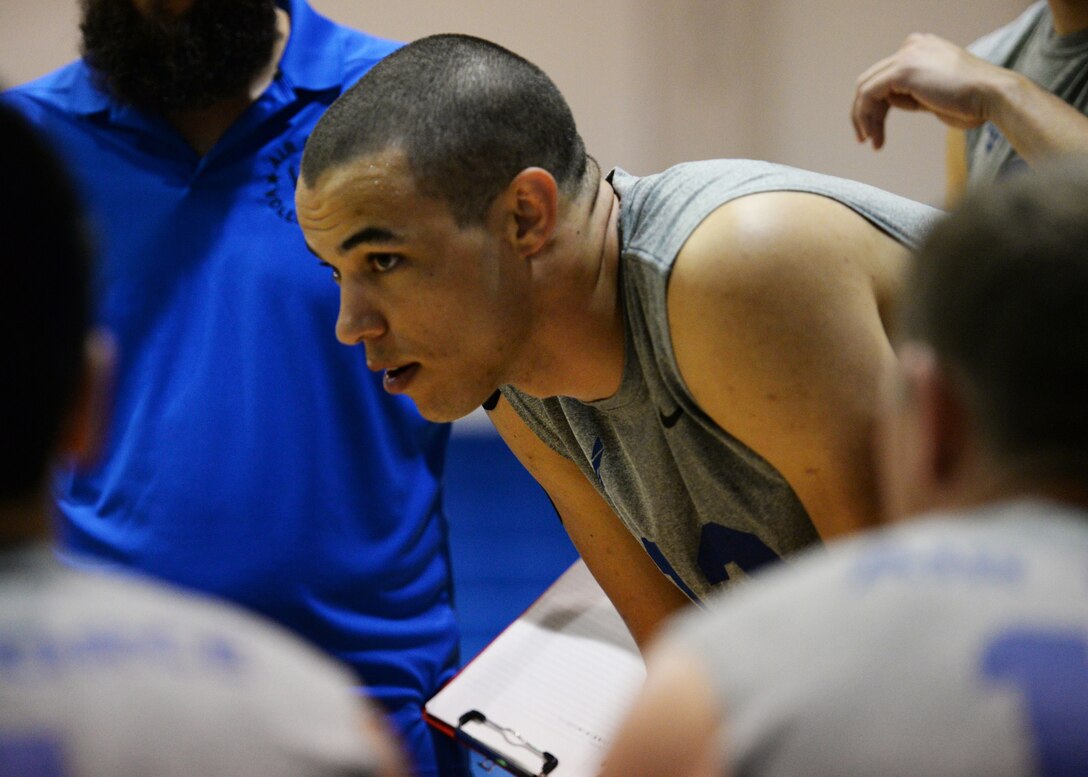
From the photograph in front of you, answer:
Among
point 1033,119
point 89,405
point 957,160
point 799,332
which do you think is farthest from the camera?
point 957,160

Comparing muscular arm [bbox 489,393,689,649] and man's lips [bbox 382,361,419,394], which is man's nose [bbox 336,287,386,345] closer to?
man's lips [bbox 382,361,419,394]

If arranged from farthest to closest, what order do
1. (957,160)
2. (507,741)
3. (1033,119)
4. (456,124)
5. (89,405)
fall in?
(957,160), (1033,119), (507,741), (456,124), (89,405)

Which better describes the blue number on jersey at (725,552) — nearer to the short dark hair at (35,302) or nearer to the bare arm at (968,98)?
the bare arm at (968,98)

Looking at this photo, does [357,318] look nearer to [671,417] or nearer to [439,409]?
[439,409]

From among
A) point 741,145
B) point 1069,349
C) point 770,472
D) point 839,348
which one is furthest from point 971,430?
point 741,145

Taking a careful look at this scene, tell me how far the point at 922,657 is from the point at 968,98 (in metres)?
1.54

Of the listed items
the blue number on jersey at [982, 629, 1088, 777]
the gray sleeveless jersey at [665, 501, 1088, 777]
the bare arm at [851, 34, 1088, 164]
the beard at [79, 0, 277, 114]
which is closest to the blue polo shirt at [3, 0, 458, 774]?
the beard at [79, 0, 277, 114]

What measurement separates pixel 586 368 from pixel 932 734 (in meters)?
0.91

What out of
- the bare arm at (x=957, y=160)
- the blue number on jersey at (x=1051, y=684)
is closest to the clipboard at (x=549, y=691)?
the blue number on jersey at (x=1051, y=684)

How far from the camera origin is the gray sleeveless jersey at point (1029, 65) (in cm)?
210

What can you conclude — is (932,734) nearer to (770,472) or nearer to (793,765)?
(793,765)

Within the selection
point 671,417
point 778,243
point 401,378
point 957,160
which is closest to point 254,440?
point 401,378

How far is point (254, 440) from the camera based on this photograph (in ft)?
6.00

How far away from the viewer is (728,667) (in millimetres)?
645
